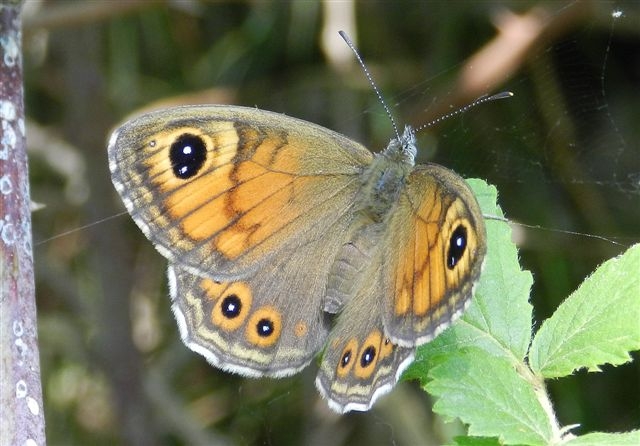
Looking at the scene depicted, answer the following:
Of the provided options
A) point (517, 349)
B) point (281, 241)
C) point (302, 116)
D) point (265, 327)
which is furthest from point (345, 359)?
point (302, 116)

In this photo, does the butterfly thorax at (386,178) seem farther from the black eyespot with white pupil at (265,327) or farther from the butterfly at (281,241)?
the black eyespot with white pupil at (265,327)

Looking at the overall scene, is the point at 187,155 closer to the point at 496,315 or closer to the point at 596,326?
the point at 496,315

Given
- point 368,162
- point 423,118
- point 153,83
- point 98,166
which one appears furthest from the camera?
point 153,83

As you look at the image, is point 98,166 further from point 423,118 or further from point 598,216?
point 598,216

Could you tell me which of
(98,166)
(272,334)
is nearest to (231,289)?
(272,334)

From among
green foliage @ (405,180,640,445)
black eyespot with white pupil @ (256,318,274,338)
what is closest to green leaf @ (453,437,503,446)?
green foliage @ (405,180,640,445)

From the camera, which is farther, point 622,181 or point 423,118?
point 622,181
